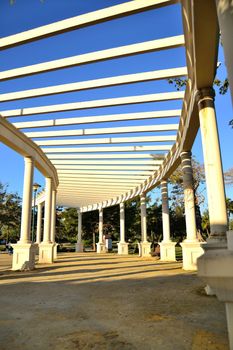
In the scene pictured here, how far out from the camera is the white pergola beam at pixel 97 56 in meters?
6.86

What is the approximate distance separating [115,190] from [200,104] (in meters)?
17.9

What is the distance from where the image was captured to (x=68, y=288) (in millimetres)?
8297

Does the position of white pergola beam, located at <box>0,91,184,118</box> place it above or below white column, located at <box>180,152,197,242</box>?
above

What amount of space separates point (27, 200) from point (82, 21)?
383 inches

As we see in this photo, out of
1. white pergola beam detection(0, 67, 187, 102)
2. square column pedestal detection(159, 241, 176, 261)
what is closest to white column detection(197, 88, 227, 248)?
white pergola beam detection(0, 67, 187, 102)

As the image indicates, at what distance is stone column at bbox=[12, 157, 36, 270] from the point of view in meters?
12.9

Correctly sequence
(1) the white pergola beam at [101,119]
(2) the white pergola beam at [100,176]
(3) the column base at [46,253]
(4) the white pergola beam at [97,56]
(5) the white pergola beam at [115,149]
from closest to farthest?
(4) the white pergola beam at [97,56] < (1) the white pergola beam at [101,119] < (5) the white pergola beam at [115,149] < (3) the column base at [46,253] < (2) the white pergola beam at [100,176]

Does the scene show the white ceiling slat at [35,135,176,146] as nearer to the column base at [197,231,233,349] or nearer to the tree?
the tree

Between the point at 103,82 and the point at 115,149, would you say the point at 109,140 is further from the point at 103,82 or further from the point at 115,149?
the point at 103,82

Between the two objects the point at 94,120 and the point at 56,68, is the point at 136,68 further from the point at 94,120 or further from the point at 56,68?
the point at 94,120

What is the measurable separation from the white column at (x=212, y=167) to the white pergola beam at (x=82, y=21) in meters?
2.73

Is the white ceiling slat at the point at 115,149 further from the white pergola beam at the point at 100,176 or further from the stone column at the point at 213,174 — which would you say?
the stone column at the point at 213,174

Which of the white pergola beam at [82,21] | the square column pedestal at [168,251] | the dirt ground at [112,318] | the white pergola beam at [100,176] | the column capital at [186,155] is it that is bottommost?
the dirt ground at [112,318]

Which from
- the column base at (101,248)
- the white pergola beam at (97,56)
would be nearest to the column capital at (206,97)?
the white pergola beam at (97,56)
